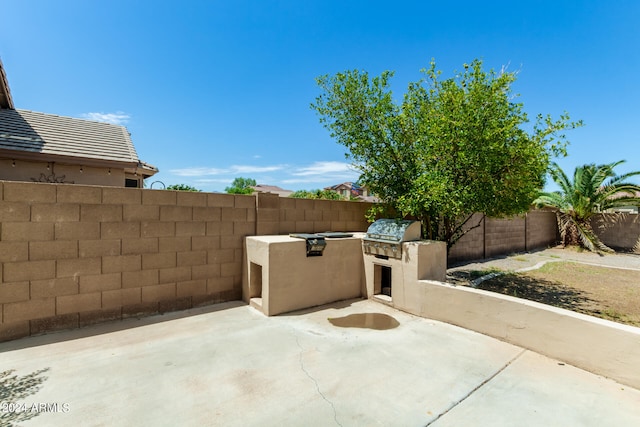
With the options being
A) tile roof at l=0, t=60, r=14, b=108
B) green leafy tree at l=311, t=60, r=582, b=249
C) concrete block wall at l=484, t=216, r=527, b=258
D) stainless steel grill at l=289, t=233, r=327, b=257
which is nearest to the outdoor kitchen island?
stainless steel grill at l=289, t=233, r=327, b=257

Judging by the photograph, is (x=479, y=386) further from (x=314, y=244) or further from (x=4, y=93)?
(x=4, y=93)

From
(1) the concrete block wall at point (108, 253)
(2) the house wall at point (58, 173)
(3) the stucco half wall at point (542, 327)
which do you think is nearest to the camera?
(3) the stucco half wall at point (542, 327)

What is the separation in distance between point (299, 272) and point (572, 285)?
8818mm

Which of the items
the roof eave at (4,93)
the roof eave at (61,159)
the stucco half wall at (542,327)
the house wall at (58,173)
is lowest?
the stucco half wall at (542,327)

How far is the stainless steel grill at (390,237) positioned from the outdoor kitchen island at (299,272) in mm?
366

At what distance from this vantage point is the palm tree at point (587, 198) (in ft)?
54.6

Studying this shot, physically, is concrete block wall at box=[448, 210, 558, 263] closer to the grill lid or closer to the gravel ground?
the gravel ground

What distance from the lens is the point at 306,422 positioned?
9.76ft

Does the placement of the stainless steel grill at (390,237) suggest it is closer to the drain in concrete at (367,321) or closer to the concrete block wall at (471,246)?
the drain in concrete at (367,321)

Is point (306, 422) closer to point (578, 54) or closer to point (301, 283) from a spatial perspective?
point (301, 283)

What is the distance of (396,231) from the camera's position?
6.97 meters

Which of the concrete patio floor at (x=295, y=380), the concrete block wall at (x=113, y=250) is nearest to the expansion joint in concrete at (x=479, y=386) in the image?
the concrete patio floor at (x=295, y=380)

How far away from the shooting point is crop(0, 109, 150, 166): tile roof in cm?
787

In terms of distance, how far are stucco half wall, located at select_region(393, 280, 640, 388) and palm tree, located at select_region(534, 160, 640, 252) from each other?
49.7 ft
